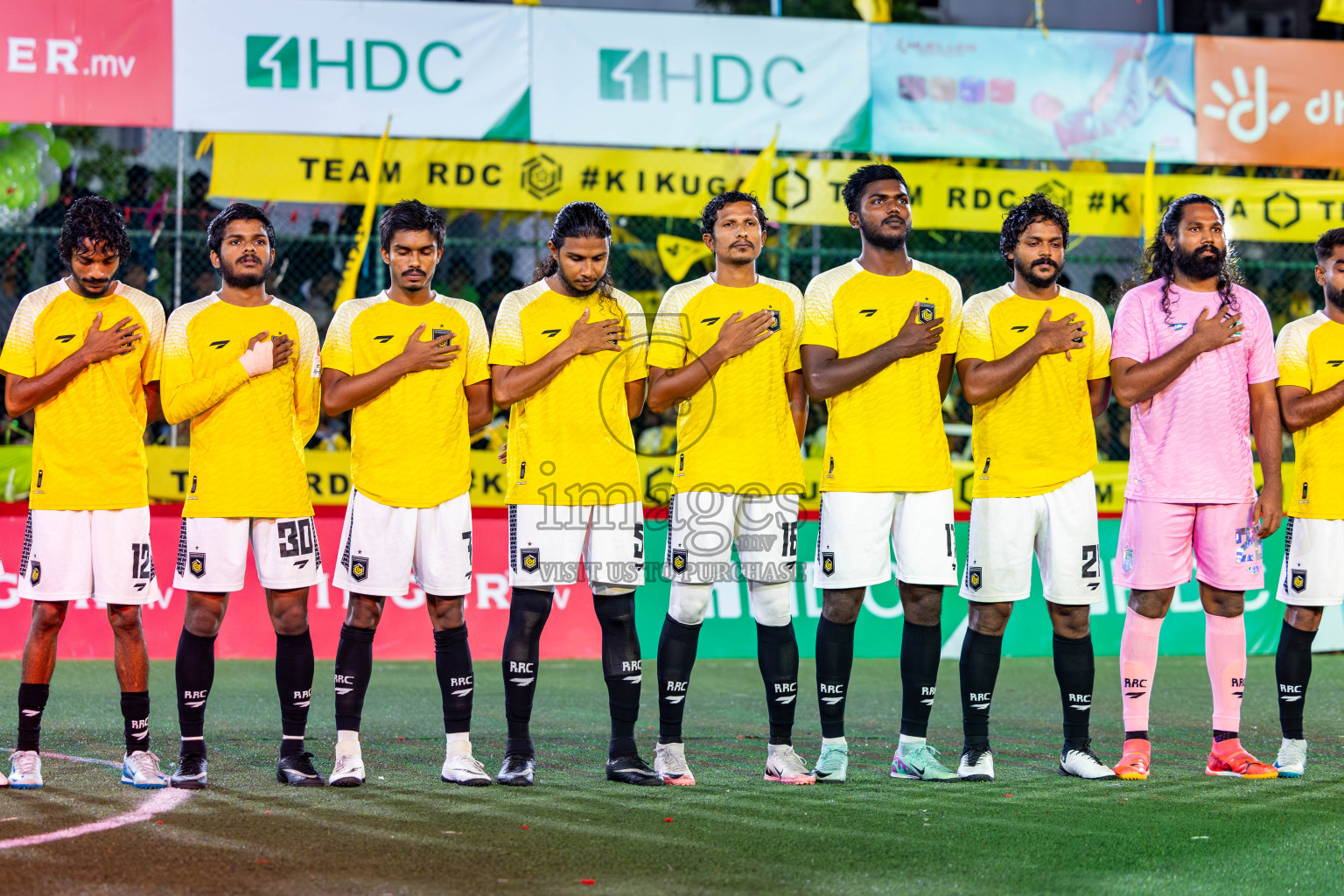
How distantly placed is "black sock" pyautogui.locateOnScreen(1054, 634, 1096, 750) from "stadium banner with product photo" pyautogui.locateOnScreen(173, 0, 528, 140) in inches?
285

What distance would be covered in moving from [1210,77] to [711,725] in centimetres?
827

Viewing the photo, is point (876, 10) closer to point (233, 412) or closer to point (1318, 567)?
point (1318, 567)

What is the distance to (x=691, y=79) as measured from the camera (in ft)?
38.7

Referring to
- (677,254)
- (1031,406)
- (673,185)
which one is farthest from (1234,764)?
(673,185)

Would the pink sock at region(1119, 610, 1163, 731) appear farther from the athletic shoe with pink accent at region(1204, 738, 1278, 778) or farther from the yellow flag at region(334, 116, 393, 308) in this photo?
the yellow flag at region(334, 116, 393, 308)

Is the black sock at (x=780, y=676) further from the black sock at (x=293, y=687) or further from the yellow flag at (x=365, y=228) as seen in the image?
the yellow flag at (x=365, y=228)

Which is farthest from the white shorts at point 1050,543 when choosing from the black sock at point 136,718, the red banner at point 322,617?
the red banner at point 322,617

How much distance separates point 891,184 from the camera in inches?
235

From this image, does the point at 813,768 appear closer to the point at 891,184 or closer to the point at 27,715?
A: the point at 891,184

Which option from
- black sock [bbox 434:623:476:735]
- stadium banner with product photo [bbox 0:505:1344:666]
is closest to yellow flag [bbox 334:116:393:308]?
stadium banner with product photo [bbox 0:505:1344:666]

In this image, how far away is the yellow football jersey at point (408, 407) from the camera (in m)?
5.63

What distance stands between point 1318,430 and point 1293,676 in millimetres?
1098

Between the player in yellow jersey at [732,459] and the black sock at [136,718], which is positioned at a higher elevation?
the player in yellow jersey at [732,459]

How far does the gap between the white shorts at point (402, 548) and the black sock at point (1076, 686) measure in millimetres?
2543
